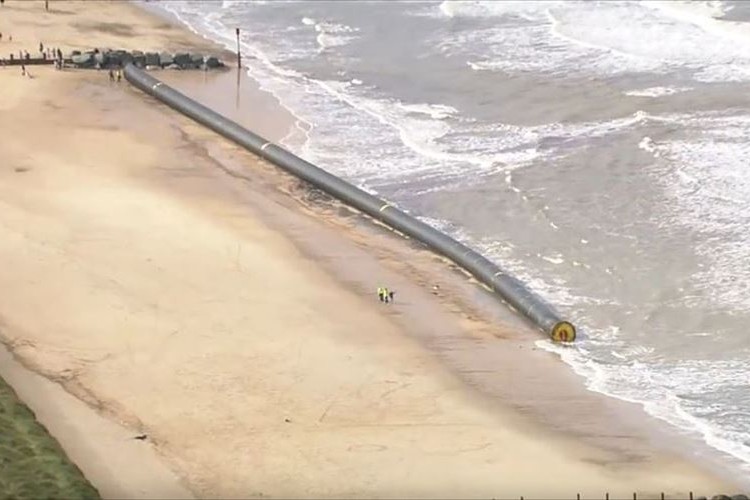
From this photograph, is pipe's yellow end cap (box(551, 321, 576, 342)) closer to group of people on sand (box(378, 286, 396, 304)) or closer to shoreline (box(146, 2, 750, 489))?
shoreline (box(146, 2, 750, 489))

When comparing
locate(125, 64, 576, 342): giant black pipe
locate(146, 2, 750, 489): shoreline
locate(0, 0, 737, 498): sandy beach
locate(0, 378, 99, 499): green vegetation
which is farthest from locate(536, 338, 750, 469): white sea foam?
locate(0, 378, 99, 499): green vegetation

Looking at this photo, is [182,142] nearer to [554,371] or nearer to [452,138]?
[452,138]

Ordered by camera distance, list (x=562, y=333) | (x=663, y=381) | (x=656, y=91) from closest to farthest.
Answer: (x=663, y=381) → (x=562, y=333) → (x=656, y=91)

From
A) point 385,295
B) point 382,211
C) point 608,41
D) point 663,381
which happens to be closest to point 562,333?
point 663,381

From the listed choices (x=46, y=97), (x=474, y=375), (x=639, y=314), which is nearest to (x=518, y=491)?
(x=474, y=375)

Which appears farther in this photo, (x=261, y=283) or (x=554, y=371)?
(x=261, y=283)

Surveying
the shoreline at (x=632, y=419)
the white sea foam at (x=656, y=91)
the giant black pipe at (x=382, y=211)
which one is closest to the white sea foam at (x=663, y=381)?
the shoreline at (x=632, y=419)

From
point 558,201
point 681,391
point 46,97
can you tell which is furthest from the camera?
point 46,97

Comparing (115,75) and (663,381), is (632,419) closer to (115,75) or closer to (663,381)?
(663,381)
